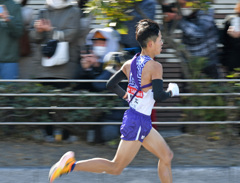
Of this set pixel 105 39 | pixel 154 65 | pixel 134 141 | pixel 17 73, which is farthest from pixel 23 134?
pixel 154 65

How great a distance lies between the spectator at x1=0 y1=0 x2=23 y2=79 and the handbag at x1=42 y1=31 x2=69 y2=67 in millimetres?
460

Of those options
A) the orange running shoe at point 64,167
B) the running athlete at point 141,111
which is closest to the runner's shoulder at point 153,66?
the running athlete at point 141,111

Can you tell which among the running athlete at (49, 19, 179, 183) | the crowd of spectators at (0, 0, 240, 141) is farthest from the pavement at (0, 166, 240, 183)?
the crowd of spectators at (0, 0, 240, 141)

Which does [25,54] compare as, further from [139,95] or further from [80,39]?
[139,95]

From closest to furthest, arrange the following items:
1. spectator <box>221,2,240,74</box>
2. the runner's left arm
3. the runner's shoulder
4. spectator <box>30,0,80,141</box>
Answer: the runner's shoulder, the runner's left arm, spectator <box>30,0,80,141</box>, spectator <box>221,2,240,74</box>

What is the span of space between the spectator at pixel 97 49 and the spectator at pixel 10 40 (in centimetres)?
97

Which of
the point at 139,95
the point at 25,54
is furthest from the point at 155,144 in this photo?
the point at 25,54

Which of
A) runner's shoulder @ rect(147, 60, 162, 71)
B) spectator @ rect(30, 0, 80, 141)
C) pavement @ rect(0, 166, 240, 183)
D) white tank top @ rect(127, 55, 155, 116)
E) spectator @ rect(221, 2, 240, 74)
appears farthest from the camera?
spectator @ rect(221, 2, 240, 74)

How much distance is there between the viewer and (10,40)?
649 centimetres

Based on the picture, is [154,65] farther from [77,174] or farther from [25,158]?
[25,158]

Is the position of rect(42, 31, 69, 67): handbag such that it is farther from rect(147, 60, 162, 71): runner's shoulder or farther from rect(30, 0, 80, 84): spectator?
rect(147, 60, 162, 71): runner's shoulder

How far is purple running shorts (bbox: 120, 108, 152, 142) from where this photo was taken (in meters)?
4.59

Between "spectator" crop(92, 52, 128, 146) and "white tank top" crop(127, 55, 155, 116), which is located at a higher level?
"white tank top" crop(127, 55, 155, 116)

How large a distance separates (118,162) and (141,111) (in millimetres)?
561
